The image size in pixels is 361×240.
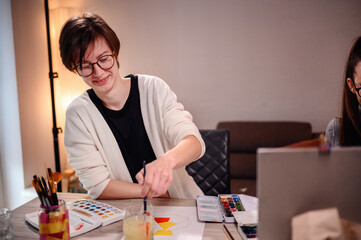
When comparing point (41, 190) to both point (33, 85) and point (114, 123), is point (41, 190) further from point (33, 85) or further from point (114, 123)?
point (33, 85)

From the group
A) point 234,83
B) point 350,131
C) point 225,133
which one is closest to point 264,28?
point 234,83

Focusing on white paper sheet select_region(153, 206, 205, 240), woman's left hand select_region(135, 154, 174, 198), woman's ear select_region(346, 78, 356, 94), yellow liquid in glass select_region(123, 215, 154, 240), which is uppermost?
woman's ear select_region(346, 78, 356, 94)

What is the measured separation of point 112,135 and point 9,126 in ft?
6.46

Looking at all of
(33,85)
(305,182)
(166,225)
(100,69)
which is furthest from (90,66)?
(33,85)

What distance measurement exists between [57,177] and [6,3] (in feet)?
8.42

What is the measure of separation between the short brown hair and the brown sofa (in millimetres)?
1793

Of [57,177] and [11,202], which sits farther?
[11,202]

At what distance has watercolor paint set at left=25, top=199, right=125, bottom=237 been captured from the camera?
3.19ft

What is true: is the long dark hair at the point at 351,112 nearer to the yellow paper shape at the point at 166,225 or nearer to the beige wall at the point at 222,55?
the yellow paper shape at the point at 166,225

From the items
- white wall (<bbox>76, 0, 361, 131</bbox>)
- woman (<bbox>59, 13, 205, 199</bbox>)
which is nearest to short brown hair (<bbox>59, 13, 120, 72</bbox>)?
woman (<bbox>59, 13, 205, 199</bbox>)

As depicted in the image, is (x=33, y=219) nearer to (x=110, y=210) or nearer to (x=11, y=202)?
(x=110, y=210)

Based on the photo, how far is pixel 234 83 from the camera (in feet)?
10.4

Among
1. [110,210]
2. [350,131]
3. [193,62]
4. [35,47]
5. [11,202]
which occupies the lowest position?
[11,202]

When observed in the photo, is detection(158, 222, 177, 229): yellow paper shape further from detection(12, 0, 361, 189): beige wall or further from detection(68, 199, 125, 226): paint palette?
detection(12, 0, 361, 189): beige wall
